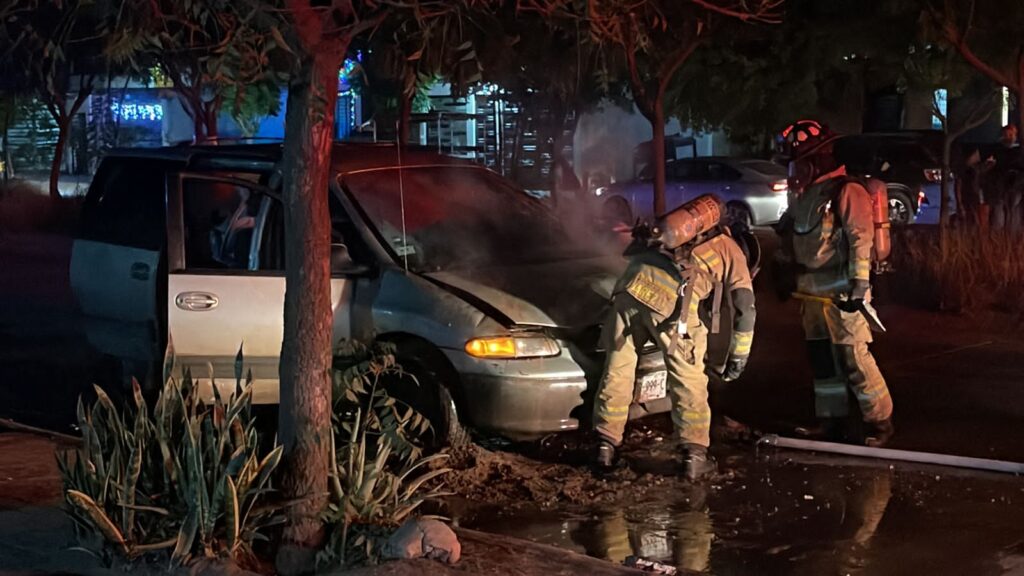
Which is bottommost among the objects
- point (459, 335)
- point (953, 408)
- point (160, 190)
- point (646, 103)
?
point (953, 408)

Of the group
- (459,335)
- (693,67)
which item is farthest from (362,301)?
(693,67)

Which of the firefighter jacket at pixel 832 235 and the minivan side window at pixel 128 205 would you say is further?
the minivan side window at pixel 128 205

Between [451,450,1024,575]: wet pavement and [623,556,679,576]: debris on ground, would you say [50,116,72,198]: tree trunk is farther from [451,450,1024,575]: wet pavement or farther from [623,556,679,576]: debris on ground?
[623,556,679,576]: debris on ground

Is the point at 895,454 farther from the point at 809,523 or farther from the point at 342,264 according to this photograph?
the point at 342,264

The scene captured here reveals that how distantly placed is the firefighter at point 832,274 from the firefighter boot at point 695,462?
1177mm

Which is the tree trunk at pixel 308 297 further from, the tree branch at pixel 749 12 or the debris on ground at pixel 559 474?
the tree branch at pixel 749 12

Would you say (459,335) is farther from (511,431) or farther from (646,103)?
(646,103)

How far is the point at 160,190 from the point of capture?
Result: 26.5 ft

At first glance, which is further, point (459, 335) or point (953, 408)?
point (953, 408)

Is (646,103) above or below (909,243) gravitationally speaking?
above

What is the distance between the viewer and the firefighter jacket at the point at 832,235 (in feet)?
23.9

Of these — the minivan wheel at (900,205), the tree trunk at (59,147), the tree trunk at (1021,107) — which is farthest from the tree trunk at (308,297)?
the tree trunk at (59,147)

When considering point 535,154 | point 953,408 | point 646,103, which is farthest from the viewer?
point 535,154

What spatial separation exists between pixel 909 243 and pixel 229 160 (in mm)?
8049
